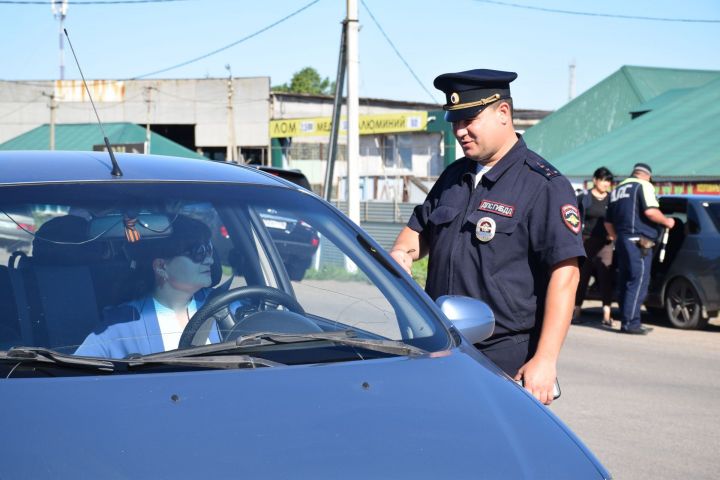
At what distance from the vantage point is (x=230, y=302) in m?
3.30

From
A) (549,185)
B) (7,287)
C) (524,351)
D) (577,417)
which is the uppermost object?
(549,185)

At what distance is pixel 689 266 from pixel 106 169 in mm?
9564

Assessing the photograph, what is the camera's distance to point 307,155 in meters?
55.5

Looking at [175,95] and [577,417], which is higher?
[175,95]

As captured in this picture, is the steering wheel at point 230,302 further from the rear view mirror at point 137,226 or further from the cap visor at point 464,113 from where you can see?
the cap visor at point 464,113

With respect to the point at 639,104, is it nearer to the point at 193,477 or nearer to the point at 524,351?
the point at 524,351

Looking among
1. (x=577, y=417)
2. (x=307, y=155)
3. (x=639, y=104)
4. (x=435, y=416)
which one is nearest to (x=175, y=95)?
(x=307, y=155)

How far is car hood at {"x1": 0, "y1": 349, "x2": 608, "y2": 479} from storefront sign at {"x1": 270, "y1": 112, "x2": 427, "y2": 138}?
143 ft

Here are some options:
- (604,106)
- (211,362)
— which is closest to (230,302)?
(211,362)

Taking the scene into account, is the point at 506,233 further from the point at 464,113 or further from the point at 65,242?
the point at 65,242

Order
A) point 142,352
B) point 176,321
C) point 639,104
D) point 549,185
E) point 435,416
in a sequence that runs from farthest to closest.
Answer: point 639,104 → point 549,185 → point 176,321 → point 142,352 → point 435,416

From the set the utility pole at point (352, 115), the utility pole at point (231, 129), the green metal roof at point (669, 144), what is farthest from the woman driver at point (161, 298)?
the utility pole at point (231, 129)

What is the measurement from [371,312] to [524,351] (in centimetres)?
89

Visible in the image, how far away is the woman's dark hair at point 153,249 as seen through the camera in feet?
10.4
